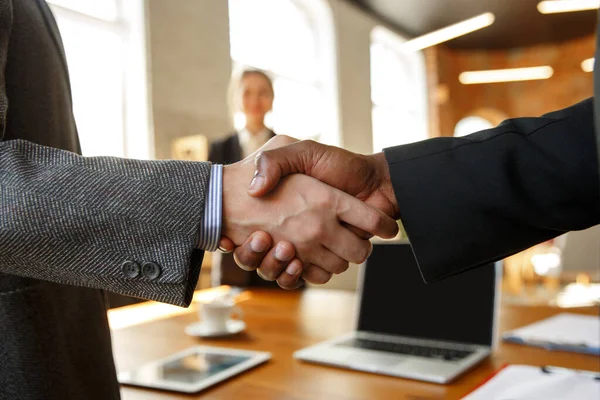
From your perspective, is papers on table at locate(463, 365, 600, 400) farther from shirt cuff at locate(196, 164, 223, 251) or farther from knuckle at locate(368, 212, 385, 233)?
shirt cuff at locate(196, 164, 223, 251)

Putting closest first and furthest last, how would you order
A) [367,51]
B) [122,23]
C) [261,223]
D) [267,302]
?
[261,223], [267,302], [122,23], [367,51]

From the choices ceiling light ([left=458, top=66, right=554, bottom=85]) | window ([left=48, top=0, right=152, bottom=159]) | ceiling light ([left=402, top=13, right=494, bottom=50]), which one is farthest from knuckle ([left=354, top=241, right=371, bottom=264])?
ceiling light ([left=458, top=66, right=554, bottom=85])

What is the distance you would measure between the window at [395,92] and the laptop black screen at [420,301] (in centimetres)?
660

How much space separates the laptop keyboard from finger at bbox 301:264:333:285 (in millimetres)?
121

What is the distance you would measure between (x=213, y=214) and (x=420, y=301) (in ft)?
1.46

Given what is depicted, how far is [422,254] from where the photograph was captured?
33.2 inches

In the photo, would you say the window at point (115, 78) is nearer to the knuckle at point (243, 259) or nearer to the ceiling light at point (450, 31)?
the knuckle at point (243, 259)

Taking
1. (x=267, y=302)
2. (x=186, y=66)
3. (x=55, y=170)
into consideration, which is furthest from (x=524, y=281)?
(x=55, y=170)

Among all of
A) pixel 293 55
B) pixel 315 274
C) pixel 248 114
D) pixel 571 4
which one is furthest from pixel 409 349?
pixel 571 4

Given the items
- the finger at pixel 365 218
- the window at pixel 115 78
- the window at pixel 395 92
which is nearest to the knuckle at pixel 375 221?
the finger at pixel 365 218

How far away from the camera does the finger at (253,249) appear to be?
0.92 metres

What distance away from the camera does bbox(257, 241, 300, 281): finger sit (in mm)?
950

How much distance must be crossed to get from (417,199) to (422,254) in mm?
83

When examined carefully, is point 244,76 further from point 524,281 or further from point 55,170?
point 524,281
